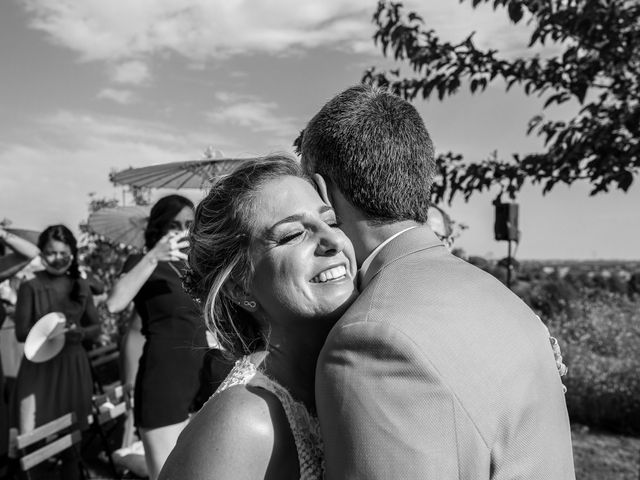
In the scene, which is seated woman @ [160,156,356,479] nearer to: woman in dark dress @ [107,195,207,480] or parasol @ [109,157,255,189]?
woman in dark dress @ [107,195,207,480]

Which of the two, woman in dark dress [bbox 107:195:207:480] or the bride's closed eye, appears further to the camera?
woman in dark dress [bbox 107:195:207:480]

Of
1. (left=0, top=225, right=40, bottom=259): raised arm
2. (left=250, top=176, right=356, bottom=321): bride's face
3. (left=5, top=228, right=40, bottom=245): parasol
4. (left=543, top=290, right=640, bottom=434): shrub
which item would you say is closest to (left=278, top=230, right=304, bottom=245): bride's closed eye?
(left=250, top=176, right=356, bottom=321): bride's face

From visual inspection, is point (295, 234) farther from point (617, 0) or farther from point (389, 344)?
point (617, 0)

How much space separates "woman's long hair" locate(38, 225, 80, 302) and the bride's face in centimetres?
394

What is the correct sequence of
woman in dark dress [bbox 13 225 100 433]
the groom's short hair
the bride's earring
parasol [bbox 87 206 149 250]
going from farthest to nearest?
parasol [bbox 87 206 149 250] → woman in dark dress [bbox 13 225 100 433] → the bride's earring → the groom's short hair

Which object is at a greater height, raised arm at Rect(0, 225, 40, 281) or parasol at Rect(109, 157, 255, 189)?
parasol at Rect(109, 157, 255, 189)

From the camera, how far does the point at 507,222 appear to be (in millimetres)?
7430

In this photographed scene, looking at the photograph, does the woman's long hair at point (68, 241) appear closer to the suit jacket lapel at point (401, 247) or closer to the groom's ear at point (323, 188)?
the groom's ear at point (323, 188)

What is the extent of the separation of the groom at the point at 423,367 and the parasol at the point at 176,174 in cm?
440

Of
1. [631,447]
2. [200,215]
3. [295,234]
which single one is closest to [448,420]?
[295,234]

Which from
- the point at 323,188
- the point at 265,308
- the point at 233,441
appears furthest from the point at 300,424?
the point at 323,188

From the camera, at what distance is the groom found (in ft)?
3.77

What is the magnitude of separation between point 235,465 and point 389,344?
0.44 metres

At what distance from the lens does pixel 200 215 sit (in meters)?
1.90
